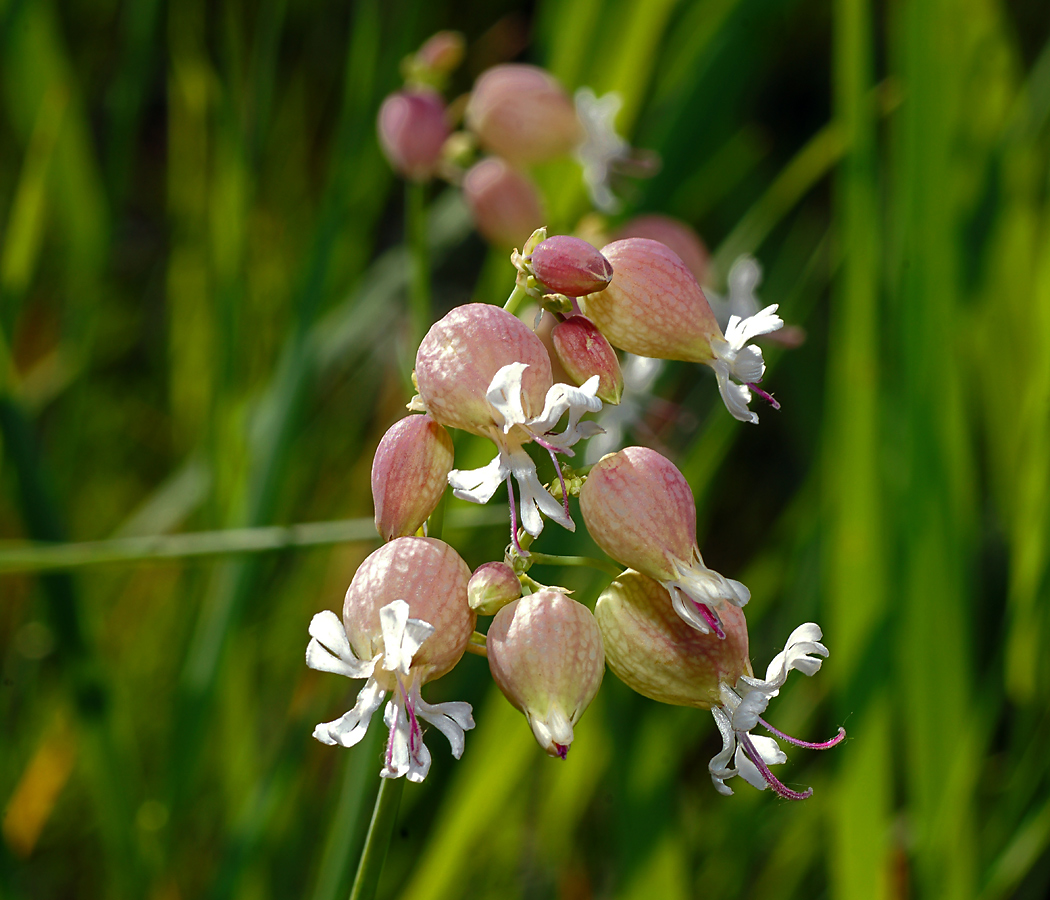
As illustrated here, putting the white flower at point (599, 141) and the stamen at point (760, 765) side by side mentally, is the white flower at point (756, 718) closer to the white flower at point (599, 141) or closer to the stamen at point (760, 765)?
the stamen at point (760, 765)

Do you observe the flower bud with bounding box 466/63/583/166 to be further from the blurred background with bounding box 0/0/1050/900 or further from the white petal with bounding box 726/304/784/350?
the white petal with bounding box 726/304/784/350

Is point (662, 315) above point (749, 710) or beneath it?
above

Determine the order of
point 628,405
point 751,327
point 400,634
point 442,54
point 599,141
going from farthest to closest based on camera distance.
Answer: point 442,54, point 599,141, point 628,405, point 751,327, point 400,634

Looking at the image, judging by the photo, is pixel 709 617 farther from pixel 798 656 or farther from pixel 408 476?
pixel 408 476

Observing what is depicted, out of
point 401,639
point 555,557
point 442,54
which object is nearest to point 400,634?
point 401,639

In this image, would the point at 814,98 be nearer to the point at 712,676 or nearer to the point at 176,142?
the point at 176,142
